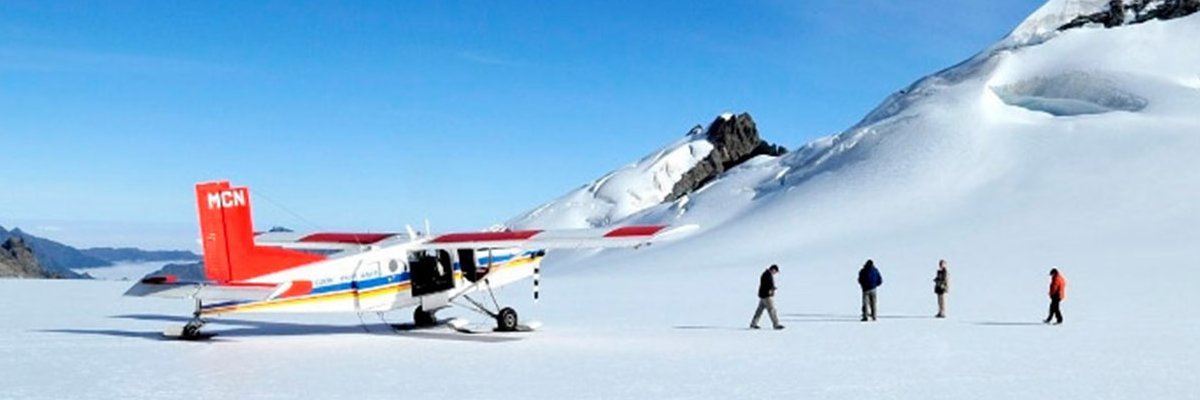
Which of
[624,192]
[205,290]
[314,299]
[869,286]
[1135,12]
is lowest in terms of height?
[869,286]

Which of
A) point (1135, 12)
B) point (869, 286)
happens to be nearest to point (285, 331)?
point (869, 286)

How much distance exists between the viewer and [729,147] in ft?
408

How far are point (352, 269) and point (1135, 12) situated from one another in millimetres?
105601

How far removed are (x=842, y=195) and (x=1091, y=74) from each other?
26.8 metres

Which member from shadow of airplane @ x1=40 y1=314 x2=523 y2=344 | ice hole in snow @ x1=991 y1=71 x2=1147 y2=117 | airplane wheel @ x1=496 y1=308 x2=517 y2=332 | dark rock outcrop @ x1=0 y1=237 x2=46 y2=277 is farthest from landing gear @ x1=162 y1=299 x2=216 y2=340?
ice hole in snow @ x1=991 y1=71 x2=1147 y2=117

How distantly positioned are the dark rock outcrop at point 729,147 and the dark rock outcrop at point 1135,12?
33448 mm

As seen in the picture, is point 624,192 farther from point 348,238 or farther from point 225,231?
point 225,231

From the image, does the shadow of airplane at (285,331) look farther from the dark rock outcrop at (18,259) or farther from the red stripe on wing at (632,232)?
the dark rock outcrop at (18,259)

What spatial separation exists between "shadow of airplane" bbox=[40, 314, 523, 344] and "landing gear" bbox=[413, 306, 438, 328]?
275 millimetres

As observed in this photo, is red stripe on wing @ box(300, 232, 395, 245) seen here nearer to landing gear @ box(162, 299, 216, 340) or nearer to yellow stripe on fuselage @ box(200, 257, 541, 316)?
yellow stripe on fuselage @ box(200, 257, 541, 316)

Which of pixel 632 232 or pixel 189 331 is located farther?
pixel 632 232

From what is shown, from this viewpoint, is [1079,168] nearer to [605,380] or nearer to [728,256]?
[728,256]

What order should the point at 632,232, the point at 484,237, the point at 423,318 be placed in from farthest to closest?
the point at 423,318 < the point at 484,237 < the point at 632,232

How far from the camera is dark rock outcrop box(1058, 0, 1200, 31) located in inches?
4070
